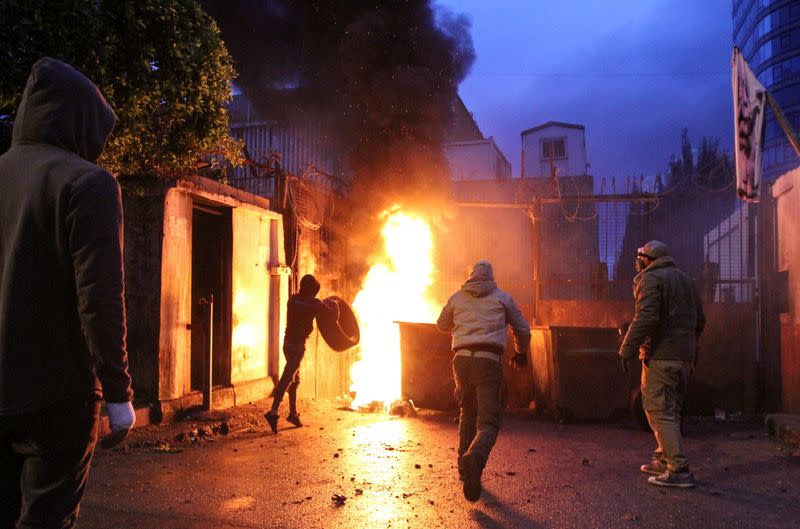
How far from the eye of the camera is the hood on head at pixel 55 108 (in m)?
2.29

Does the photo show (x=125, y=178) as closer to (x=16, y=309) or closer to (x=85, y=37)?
(x=85, y=37)

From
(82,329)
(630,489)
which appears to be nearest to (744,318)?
(630,489)

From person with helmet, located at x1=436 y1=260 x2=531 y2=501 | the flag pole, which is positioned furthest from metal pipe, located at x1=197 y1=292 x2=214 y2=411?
the flag pole

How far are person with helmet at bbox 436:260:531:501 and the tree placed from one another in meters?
3.19

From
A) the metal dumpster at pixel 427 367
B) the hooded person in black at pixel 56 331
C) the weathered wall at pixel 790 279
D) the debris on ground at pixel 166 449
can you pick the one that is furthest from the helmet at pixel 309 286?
the weathered wall at pixel 790 279

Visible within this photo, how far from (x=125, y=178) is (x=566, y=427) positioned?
624 centimetres

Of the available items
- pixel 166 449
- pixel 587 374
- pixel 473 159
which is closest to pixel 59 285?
pixel 166 449

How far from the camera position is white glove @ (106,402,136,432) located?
2184 mm

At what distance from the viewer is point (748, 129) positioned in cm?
697

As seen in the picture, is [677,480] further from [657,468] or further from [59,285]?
[59,285]

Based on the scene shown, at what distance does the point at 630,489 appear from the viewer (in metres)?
5.29

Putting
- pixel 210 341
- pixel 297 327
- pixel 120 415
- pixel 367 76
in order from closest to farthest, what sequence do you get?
pixel 120 415, pixel 297 327, pixel 210 341, pixel 367 76

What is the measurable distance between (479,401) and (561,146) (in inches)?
1056

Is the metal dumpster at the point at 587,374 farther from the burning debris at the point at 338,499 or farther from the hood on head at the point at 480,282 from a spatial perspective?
the burning debris at the point at 338,499
